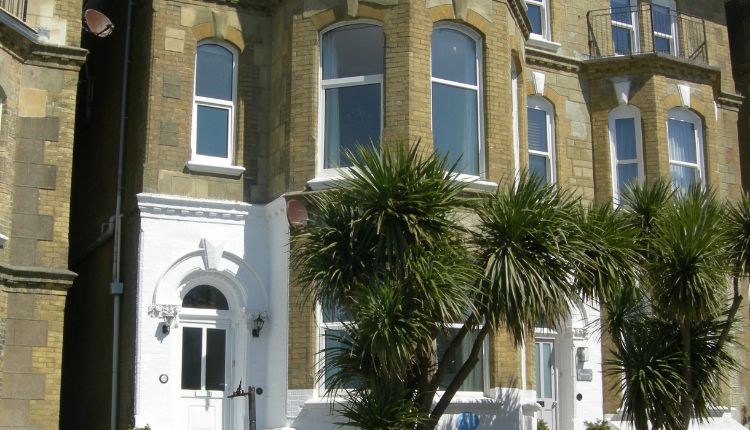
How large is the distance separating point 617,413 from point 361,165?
8.66 meters

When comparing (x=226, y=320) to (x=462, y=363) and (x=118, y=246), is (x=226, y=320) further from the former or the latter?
(x=462, y=363)

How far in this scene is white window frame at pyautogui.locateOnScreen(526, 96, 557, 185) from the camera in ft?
67.1

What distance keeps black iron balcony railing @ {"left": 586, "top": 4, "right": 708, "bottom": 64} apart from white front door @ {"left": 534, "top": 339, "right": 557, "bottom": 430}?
18.9ft

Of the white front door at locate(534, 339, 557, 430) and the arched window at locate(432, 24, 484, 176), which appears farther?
the white front door at locate(534, 339, 557, 430)

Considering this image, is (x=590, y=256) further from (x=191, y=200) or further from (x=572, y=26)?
(x=572, y=26)

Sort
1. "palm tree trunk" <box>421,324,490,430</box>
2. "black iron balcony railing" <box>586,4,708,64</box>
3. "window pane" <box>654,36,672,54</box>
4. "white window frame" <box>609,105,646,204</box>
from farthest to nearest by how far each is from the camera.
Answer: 1. "window pane" <box>654,36,672,54</box>
2. "black iron balcony railing" <box>586,4,708,64</box>
3. "white window frame" <box>609,105,646,204</box>
4. "palm tree trunk" <box>421,324,490,430</box>

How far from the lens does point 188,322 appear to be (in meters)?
16.9

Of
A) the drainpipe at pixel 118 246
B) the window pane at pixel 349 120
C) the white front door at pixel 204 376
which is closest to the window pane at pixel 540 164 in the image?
the window pane at pixel 349 120

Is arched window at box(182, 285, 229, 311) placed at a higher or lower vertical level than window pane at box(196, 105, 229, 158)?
lower

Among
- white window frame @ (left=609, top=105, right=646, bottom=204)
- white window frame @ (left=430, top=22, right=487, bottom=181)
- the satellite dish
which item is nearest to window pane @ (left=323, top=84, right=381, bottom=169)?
white window frame @ (left=430, top=22, right=487, bottom=181)

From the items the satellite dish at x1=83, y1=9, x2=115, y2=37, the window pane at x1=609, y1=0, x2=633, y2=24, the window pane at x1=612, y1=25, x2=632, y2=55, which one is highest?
A: the window pane at x1=609, y1=0, x2=633, y2=24

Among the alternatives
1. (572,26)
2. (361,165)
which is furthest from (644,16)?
(361,165)

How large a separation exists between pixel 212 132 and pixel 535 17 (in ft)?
23.1

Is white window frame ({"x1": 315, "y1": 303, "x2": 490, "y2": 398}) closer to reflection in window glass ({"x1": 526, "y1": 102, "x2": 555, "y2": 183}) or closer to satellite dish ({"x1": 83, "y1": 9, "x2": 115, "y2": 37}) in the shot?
reflection in window glass ({"x1": 526, "y1": 102, "x2": 555, "y2": 183})
